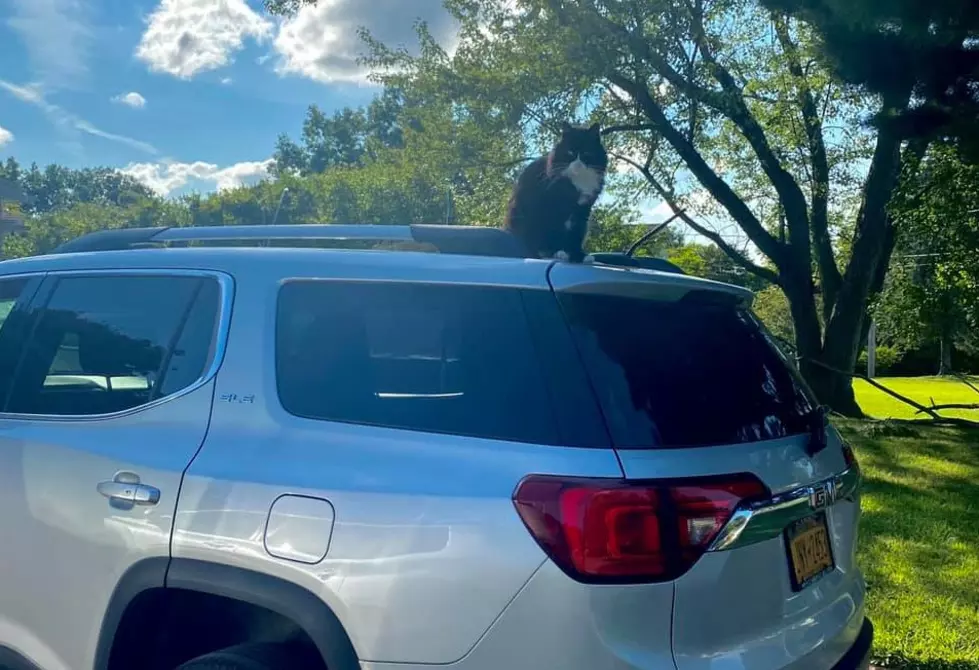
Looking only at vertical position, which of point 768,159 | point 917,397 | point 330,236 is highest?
point 768,159

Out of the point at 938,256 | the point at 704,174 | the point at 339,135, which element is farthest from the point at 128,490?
the point at 339,135

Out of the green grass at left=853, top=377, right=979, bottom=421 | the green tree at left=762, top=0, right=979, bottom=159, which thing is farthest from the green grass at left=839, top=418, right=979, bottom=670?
the green grass at left=853, top=377, right=979, bottom=421

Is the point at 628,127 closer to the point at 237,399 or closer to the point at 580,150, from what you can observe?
the point at 580,150

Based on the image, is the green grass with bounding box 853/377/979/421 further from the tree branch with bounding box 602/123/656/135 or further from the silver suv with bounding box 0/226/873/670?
the silver suv with bounding box 0/226/873/670

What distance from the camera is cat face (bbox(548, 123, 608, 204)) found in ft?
18.7

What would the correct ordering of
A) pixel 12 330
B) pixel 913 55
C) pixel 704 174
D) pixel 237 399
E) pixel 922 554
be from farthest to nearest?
pixel 704 174 → pixel 913 55 → pixel 922 554 → pixel 12 330 → pixel 237 399

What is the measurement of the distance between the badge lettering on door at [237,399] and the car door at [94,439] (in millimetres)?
71

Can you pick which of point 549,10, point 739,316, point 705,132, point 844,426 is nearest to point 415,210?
point 705,132

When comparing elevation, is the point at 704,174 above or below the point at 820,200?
above

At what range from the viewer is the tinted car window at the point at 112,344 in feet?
8.71

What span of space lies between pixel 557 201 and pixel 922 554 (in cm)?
337

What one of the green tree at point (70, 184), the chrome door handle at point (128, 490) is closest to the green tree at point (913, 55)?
the chrome door handle at point (128, 490)

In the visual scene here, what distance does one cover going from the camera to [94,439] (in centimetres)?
266

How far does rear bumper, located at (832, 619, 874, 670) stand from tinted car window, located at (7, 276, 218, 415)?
2016mm
